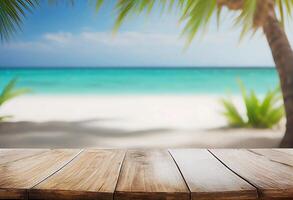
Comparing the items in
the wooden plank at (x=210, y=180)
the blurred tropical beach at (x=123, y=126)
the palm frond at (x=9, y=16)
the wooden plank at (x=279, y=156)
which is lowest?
the wooden plank at (x=210, y=180)

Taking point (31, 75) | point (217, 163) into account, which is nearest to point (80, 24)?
point (31, 75)

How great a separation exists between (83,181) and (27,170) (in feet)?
0.59

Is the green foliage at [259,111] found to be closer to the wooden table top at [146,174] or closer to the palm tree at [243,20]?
the palm tree at [243,20]

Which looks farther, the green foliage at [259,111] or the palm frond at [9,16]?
the green foliage at [259,111]

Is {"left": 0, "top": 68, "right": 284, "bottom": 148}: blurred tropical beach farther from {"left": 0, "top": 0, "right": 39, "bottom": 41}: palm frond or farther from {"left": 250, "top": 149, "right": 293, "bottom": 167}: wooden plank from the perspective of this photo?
{"left": 250, "top": 149, "right": 293, "bottom": 167}: wooden plank

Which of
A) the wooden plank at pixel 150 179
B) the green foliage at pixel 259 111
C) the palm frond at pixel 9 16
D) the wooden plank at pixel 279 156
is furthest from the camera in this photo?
the green foliage at pixel 259 111

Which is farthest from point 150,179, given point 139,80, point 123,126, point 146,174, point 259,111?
point 139,80

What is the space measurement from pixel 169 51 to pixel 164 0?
17.5m

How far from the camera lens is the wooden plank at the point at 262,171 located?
72 cm

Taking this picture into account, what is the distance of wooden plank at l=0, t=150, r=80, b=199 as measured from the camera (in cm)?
72

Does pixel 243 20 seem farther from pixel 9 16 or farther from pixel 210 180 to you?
pixel 210 180

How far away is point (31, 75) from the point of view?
16906 millimetres

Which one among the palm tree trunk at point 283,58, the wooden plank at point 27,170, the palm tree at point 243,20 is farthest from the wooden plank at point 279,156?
the palm tree trunk at point 283,58

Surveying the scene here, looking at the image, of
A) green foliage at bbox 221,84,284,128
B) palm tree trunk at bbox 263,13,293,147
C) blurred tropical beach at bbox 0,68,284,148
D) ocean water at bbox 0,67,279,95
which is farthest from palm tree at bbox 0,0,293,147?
ocean water at bbox 0,67,279,95
